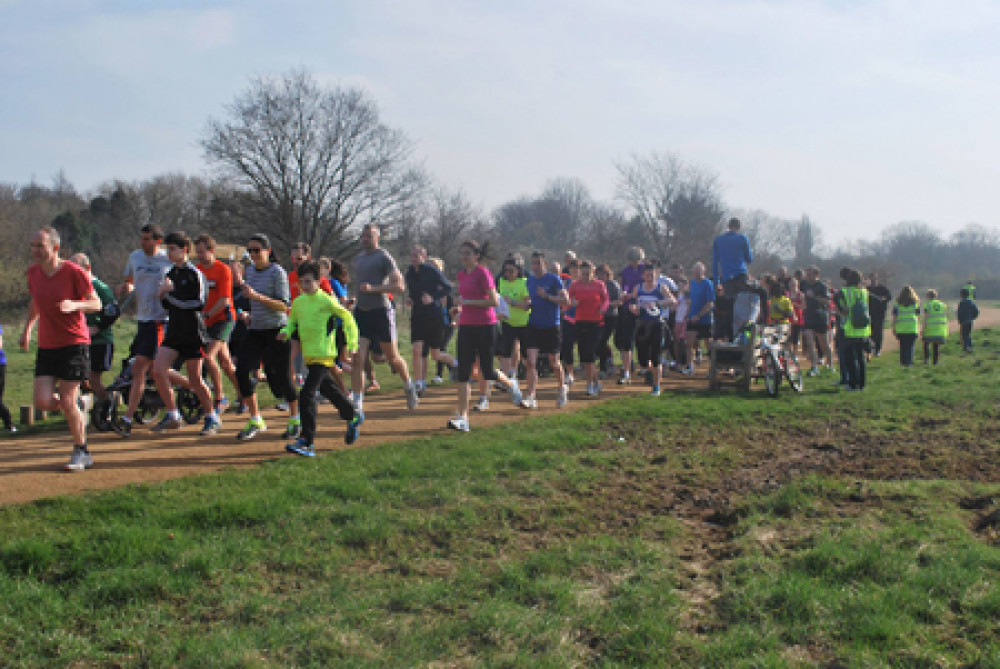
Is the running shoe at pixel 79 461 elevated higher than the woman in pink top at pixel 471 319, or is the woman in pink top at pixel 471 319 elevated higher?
the woman in pink top at pixel 471 319

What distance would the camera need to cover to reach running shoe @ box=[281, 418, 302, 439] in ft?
24.4

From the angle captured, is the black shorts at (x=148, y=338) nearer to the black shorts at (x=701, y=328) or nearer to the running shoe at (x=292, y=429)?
the running shoe at (x=292, y=429)

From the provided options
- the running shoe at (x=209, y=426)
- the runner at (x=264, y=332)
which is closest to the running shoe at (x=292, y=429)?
the runner at (x=264, y=332)

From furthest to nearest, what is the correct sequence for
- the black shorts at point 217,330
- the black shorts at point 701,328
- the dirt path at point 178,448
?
1. the black shorts at point 701,328
2. the black shorts at point 217,330
3. the dirt path at point 178,448

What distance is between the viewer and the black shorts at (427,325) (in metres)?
9.77

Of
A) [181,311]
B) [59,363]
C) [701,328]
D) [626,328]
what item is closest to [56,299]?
[59,363]

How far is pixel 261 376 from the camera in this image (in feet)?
41.6

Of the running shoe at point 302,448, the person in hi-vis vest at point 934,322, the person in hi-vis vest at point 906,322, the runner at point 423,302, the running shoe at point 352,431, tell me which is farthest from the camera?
the person in hi-vis vest at point 934,322

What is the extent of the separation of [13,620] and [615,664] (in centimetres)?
294

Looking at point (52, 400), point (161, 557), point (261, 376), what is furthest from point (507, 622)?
point (261, 376)

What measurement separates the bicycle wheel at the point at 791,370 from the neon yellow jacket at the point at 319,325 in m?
7.62

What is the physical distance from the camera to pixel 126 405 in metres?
8.04

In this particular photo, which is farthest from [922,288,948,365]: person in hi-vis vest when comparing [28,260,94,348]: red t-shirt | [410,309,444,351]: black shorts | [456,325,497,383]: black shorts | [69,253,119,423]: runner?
[28,260,94,348]: red t-shirt

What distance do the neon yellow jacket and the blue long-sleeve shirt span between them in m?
7.20
